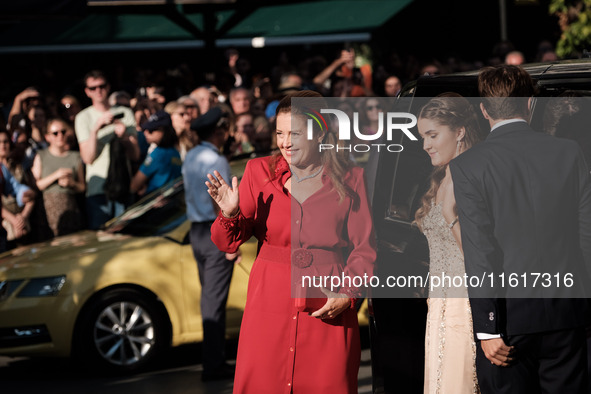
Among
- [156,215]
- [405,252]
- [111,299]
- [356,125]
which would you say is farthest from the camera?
[156,215]

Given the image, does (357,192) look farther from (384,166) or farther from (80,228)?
(80,228)

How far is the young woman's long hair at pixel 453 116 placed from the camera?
4844 mm

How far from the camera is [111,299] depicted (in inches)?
328

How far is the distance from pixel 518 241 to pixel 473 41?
21.7 m

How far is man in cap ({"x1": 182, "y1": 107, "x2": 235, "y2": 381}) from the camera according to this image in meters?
7.84

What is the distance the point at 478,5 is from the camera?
24.9 meters

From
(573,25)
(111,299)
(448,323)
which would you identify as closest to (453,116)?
(448,323)

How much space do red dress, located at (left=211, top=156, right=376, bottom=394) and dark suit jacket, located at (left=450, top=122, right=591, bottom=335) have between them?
0.75 m

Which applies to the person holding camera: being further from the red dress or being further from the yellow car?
the red dress

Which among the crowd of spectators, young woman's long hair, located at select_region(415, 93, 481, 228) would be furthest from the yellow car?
young woman's long hair, located at select_region(415, 93, 481, 228)

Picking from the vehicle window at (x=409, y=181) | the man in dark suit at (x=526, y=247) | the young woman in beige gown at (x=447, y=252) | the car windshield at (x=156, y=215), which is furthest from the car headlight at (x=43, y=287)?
the man in dark suit at (x=526, y=247)

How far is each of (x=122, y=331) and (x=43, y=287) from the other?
2.32 ft

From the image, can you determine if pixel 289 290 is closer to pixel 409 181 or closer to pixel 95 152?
pixel 409 181

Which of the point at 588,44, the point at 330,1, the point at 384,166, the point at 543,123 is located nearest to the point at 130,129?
the point at 384,166
